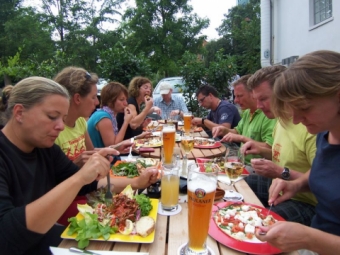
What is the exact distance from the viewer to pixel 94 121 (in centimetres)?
319

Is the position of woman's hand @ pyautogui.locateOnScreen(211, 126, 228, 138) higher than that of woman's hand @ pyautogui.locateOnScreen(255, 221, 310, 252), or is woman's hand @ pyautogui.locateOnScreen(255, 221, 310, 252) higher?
woman's hand @ pyautogui.locateOnScreen(211, 126, 228, 138)

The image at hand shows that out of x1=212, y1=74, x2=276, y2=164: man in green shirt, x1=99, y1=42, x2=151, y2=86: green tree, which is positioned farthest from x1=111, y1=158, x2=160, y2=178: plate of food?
x1=99, y1=42, x2=151, y2=86: green tree

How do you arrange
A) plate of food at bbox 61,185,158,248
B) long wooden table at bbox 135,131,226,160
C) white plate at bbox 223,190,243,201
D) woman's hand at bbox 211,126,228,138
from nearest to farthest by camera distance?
1. plate of food at bbox 61,185,158,248
2. white plate at bbox 223,190,243,201
3. long wooden table at bbox 135,131,226,160
4. woman's hand at bbox 211,126,228,138

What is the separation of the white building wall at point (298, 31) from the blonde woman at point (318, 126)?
6649 mm

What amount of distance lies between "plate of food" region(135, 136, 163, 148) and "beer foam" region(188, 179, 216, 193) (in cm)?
188

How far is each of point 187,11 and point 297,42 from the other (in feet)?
23.3

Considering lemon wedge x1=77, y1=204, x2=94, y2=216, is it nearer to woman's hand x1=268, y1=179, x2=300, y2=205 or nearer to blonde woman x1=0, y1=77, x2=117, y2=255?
blonde woman x1=0, y1=77, x2=117, y2=255

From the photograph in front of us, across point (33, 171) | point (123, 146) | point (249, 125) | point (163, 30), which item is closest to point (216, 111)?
point (249, 125)

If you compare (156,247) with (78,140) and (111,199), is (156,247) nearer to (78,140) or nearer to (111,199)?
(111,199)

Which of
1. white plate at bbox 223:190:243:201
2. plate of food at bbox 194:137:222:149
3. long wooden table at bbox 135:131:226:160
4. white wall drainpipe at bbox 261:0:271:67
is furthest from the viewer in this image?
white wall drainpipe at bbox 261:0:271:67

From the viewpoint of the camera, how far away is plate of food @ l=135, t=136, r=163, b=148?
302 centimetres

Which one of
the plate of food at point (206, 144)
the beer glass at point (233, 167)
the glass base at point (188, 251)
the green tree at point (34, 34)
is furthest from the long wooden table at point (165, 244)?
the green tree at point (34, 34)

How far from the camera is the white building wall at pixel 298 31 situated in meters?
7.02

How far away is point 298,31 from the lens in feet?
29.6
